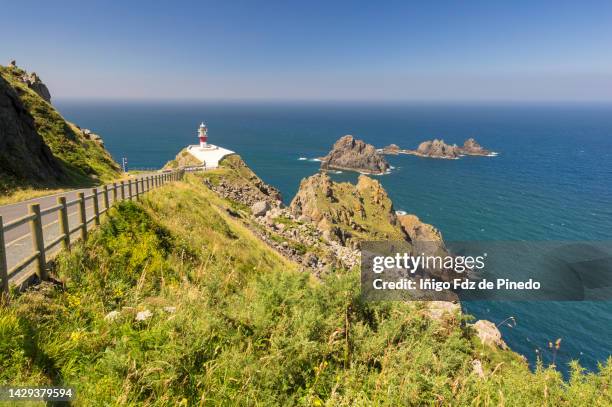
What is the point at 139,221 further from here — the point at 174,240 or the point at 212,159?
the point at 212,159

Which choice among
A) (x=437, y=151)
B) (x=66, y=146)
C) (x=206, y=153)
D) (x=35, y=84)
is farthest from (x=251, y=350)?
(x=437, y=151)

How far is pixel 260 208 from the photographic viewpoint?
37.5 m

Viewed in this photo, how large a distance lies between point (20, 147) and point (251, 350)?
2780cm

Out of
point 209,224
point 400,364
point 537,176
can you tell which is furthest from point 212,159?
point 537,176

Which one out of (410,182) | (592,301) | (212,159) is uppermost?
(212,159)

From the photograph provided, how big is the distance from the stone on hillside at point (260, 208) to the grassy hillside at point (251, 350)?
28.3 metres

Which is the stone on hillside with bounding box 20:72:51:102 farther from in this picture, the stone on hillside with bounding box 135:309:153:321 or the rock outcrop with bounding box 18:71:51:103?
the stone on hillside with bounding box 135:309:153:321

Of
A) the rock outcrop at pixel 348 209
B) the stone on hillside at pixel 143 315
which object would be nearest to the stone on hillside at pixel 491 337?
the stone on hillside at pixel 143 315

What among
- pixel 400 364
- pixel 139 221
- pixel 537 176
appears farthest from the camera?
pixel 537 176

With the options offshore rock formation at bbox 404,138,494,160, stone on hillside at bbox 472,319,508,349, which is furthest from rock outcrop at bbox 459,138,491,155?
stone on hillside at bbox 472,319,508,349

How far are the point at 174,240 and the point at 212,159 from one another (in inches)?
1879

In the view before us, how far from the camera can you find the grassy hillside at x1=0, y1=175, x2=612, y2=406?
475cm

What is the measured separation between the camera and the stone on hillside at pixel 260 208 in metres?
36.8

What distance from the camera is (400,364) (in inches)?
216
